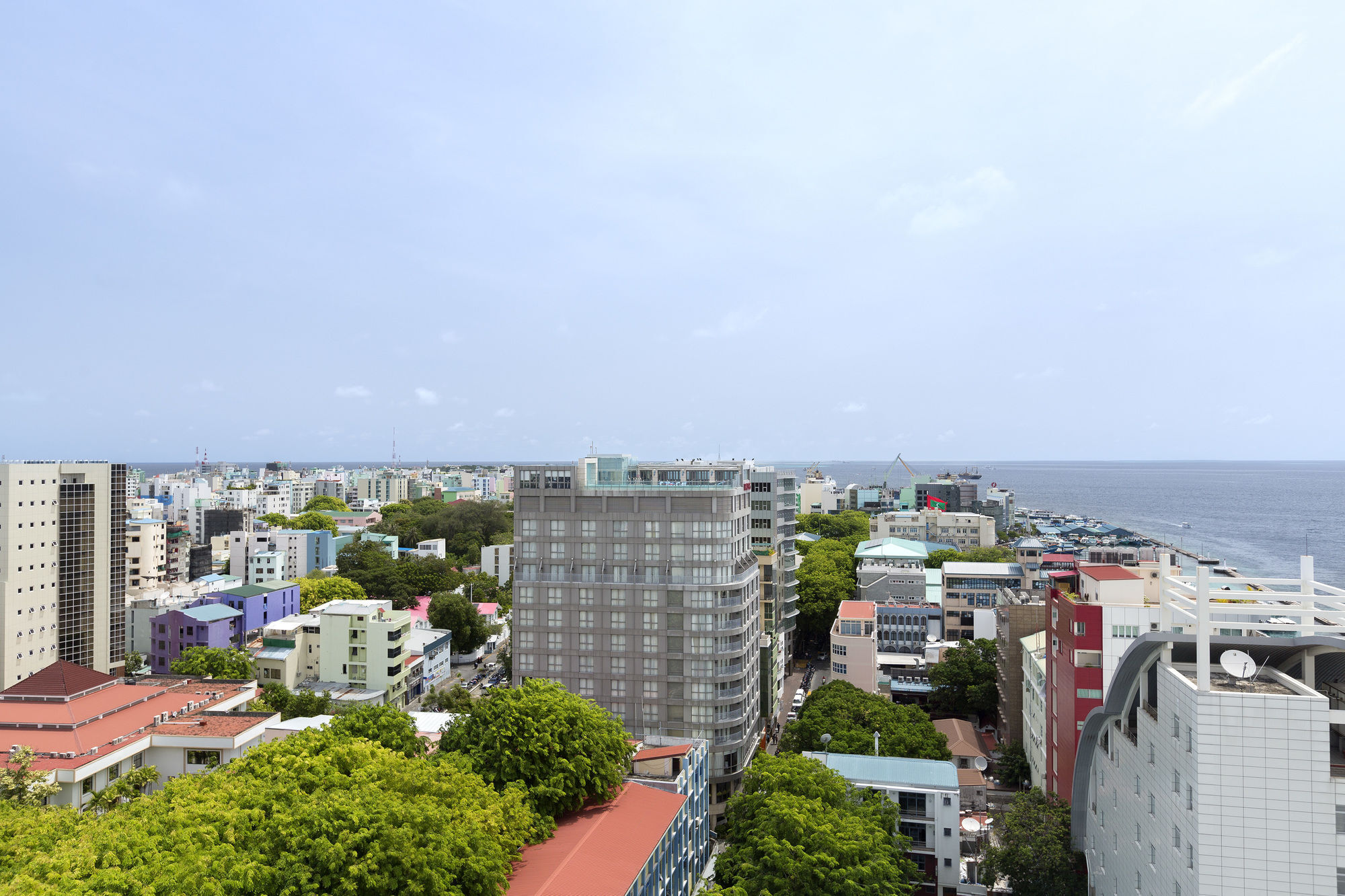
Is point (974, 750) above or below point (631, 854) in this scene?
below

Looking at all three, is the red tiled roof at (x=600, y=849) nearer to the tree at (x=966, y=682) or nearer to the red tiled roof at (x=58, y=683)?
the red tiled roof at (x=58, y=683)

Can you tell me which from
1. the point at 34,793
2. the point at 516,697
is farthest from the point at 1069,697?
the point at 34,793

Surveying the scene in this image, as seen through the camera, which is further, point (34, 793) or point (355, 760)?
point (34, 793)

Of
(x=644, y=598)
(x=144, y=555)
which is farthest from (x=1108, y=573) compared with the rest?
(x=144, y=555)

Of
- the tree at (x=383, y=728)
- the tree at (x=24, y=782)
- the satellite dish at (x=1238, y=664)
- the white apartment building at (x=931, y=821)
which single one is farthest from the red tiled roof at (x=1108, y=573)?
the tree at (x=24, y=782)

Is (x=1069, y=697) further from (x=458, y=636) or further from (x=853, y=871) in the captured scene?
(x=458, y=636)

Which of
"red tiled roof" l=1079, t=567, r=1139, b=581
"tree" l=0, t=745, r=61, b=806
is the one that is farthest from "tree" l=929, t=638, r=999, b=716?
"tree" l=0, t=745, r=61, b=806
